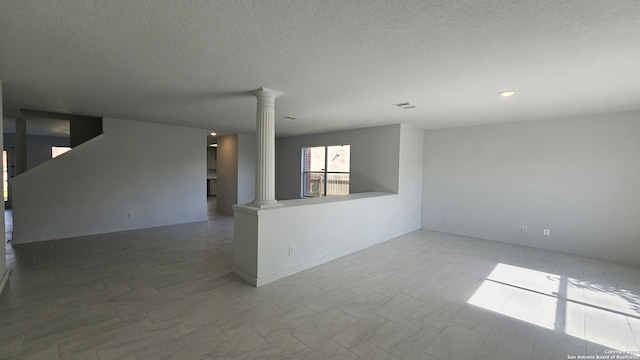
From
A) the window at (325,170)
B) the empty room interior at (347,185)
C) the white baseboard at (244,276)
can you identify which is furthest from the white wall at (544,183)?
the white baseboard at (244,276)

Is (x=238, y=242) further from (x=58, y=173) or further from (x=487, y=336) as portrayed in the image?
(x=58, y=173)

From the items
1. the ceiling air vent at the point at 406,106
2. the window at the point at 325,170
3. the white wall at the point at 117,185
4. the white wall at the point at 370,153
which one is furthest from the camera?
the window at the point at 325,170

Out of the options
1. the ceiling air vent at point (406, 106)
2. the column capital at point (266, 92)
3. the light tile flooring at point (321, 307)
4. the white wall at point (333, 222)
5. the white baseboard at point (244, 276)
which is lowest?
the light tile flooring at point (321, 307)

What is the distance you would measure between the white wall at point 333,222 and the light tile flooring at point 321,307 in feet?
0.80

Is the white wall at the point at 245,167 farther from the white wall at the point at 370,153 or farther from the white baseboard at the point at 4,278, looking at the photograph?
the white baseboard at the point at 4,278

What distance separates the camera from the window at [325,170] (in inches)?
276

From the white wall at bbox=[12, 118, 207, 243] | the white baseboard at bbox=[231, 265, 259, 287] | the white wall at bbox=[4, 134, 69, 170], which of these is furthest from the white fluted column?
the white wall at bbox=[4, 134, 69, 170]

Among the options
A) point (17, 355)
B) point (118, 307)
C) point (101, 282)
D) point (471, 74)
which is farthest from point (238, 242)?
point (471, 74)

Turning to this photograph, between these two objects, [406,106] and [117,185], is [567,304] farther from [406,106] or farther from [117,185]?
[117,185]

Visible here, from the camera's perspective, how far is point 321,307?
9.19 feet

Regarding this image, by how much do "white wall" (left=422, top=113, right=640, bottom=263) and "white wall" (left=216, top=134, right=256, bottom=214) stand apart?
4.87 meters

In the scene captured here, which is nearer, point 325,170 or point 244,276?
point 244,276

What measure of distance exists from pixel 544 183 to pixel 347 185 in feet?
13.0

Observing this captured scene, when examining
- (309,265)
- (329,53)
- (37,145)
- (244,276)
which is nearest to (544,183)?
(309,265)
